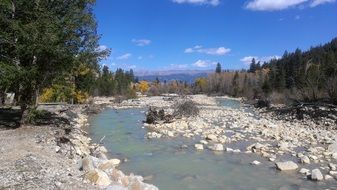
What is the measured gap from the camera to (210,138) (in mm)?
23938

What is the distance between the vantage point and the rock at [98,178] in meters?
10.9

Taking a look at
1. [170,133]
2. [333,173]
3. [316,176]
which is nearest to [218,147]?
[170,133]

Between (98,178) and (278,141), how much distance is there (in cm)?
1481

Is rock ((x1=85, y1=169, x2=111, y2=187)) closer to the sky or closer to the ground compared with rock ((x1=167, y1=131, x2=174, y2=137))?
closer to the sky

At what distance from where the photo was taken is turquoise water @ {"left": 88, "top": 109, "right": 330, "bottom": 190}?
46.6ft

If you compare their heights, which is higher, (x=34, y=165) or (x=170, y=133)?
(x=34, y=165)

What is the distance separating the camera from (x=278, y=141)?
2333cm

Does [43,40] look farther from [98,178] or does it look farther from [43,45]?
[98,178]

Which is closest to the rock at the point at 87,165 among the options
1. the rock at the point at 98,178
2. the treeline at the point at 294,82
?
the rock at the point at 98,178

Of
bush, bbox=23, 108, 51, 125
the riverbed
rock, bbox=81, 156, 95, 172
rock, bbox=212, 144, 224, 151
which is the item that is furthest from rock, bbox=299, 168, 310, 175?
bush, bbox=23, 108, 51, 125

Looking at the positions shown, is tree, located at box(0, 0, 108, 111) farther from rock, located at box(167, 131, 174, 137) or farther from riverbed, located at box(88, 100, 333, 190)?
rock, located at box(167, 131, 174, 137)

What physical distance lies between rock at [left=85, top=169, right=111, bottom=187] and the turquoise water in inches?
117

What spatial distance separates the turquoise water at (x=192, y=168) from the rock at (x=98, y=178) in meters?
2.97

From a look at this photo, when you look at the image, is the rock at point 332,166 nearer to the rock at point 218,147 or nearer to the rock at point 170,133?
the rock at point 218,147
